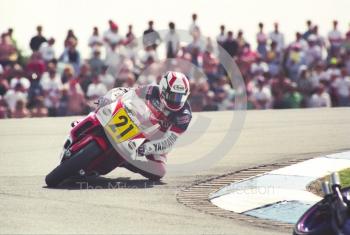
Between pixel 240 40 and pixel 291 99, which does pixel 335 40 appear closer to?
pixel 240 40

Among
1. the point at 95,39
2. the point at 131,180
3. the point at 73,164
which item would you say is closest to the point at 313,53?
the point at 95,39

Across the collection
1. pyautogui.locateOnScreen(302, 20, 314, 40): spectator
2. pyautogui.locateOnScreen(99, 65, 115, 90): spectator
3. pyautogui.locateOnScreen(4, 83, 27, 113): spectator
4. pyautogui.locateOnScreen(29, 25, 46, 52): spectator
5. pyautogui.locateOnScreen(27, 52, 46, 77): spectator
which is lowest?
pyautogui.locateOnScreen(4, 83, 27, 113): spectator

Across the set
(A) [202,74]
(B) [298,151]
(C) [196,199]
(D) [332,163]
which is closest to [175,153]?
(B) [298,151]

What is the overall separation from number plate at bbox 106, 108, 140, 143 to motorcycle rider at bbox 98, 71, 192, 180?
23cm

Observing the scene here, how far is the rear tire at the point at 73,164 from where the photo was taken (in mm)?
12523

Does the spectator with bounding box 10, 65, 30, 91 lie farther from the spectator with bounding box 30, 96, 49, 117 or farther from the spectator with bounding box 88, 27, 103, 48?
the spectator with bounding box 88, 27, 103, 48

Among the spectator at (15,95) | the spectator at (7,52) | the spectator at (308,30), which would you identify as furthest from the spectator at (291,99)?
the spectator at (7,52)

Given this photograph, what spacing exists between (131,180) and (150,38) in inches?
421

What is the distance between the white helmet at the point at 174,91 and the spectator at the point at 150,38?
1050 centimetres

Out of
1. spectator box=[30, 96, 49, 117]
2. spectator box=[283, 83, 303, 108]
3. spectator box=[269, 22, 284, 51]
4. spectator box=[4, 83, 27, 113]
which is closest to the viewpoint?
spectator box=[4, 83, 27, 113]

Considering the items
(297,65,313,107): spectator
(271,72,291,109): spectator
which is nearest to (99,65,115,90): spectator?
(271,72,291,109): spectator

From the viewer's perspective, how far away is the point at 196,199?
38.8ft

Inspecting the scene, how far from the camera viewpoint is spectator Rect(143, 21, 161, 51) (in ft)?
76.4

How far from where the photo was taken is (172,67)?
71.5 ft
